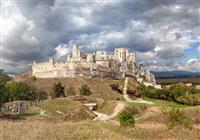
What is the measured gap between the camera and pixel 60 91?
13450 cm

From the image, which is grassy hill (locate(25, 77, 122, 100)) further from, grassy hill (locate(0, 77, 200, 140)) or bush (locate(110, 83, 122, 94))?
bush (locate(110, 83, 122, 94))

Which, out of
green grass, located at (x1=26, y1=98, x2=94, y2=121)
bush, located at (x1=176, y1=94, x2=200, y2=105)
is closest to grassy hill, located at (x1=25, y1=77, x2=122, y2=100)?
bush, located at (x1=176, y1=94, x2=200, y2=105)

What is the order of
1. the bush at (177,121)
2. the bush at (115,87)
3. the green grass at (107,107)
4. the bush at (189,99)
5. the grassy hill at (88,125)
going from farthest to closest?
the bush at (115,87)
the bush at (189,99)
the green grass at (107,107)
the bush at (177,121)
the grassy hill at (88,125)

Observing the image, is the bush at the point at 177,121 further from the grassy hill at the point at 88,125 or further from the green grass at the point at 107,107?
the green grass at the point at 107,107

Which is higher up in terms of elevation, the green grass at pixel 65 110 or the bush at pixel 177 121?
the bush at pixel 177 121

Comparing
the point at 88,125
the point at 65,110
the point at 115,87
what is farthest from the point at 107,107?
the point at 88,125

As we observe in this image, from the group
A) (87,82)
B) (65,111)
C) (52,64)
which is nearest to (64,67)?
(52,64)

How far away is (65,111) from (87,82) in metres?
92.0

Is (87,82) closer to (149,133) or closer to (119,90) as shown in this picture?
(119,90)

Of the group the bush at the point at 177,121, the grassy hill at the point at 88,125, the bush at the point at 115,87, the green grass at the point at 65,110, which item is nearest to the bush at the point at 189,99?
the grassy hill at the point at 88,125

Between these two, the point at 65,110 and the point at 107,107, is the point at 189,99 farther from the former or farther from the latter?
the point at 65,110

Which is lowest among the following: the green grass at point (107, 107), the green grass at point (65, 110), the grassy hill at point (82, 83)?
the green grass at point (107, 107)

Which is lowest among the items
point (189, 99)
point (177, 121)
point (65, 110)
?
point (189, 99)

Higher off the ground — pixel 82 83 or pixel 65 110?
pixel 82 83
